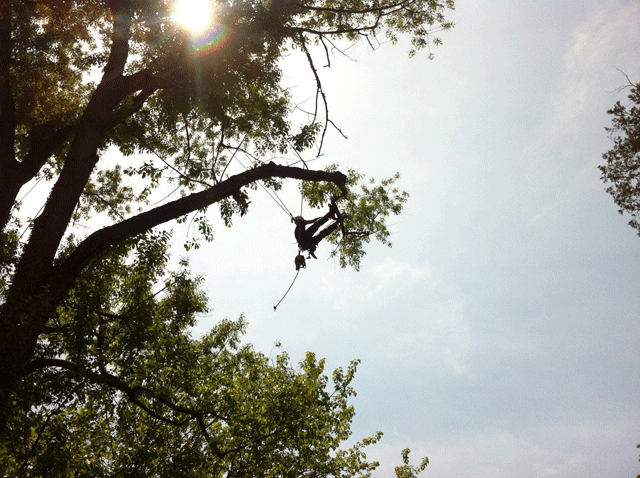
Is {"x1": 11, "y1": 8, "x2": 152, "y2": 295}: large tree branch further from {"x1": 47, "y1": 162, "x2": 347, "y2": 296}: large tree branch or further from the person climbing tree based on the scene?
the person climbing tree

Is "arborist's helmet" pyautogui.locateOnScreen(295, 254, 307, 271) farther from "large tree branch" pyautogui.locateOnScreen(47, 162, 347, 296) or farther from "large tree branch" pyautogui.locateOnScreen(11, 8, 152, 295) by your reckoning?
"large tree branch" pyautogui.locateOnScreen(11, 8, 152, 295)

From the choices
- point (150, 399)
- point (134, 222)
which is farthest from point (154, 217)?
point (150, 399)

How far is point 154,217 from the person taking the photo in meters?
5.20

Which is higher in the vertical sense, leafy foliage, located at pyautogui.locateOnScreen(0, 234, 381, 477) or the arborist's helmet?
the arborist's helmet

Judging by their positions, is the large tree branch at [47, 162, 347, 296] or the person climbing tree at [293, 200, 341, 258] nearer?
the large tree branch at [47, 162, 347, 296]

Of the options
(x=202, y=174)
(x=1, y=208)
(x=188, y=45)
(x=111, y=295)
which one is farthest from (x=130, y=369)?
(x=188, y=45)

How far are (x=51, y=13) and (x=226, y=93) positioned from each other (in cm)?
334

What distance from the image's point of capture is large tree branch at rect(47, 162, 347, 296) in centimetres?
470

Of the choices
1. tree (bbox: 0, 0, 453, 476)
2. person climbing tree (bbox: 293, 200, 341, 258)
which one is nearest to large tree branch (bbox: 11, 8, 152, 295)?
tree (bbox: 0, 0, 453, 476)

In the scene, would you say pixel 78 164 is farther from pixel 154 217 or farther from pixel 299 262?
pixel 299 262

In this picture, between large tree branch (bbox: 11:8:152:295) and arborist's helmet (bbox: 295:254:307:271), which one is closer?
large tree branch (bbox: 11:8:152:295)

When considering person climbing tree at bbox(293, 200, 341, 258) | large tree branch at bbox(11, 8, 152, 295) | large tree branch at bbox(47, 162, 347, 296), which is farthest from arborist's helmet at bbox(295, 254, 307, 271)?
large tree branch at bbox(11, 8, 152, 295)

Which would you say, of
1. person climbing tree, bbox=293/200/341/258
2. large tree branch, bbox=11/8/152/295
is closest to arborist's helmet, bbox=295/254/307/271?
person climbing tree, bbox=293/200/341/258

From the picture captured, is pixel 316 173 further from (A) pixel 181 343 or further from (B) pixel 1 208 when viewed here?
(B) pixel 1 208
